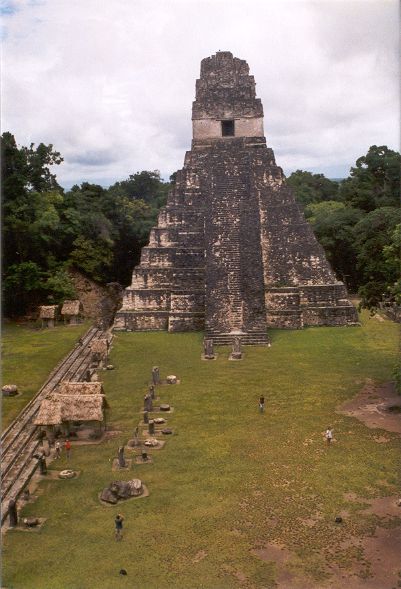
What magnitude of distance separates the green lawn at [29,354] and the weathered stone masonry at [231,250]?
321cm

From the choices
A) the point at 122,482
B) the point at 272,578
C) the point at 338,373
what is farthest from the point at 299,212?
the point at 272,578

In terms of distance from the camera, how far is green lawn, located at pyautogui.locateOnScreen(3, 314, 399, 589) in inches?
387

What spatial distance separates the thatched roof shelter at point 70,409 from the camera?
1497cm

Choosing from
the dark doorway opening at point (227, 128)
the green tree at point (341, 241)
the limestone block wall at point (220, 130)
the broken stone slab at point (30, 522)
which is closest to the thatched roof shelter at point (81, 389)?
the broken stone slab at point (30, 522)

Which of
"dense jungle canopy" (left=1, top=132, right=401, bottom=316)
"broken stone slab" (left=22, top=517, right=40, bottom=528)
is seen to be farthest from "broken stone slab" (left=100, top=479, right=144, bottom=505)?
"dense jungle canopy" (left=1, top=132, right=401, bottom=316)

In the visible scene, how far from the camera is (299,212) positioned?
30.2m

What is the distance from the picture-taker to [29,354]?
81.0 ft

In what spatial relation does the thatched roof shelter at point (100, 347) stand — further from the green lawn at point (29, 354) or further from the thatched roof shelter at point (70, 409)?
the thatched roof shelter at point (70, 409)

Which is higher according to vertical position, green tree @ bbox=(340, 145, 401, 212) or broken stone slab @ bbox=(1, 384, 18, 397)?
green tree @ bbox=(340, 145, 401, 212)

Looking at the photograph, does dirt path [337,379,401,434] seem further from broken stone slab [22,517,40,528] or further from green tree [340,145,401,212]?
green tree [340,145,401,212]

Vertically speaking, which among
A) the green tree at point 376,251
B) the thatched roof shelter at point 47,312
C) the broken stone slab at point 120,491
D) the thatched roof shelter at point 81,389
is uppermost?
the green tree at point 376,251

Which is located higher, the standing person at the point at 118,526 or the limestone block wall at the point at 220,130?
the limestone block wall at the point at 220,130

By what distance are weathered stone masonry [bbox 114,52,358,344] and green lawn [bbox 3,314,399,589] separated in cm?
673

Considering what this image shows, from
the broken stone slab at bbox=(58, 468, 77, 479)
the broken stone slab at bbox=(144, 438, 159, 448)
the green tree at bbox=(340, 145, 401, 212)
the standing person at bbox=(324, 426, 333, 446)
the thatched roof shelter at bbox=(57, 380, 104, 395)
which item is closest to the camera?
the broken stone slab at bbox=(58, 468, 77, 479)
